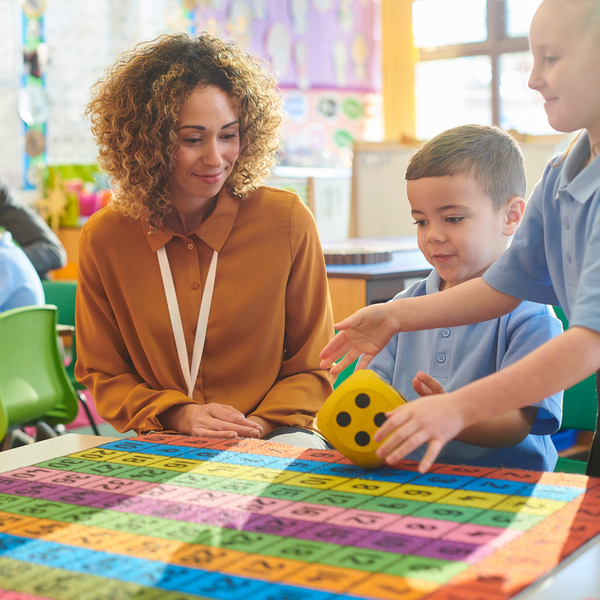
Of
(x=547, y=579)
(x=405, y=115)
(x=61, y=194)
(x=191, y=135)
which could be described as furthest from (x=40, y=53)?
(x=547, y=579)

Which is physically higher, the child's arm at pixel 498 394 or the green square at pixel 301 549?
the child's arm at pixel 498 394

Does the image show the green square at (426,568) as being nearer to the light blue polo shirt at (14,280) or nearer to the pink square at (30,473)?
the pink square at (30,473)

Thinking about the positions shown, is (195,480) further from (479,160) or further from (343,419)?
(479,160)

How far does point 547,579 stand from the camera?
25.0 inches

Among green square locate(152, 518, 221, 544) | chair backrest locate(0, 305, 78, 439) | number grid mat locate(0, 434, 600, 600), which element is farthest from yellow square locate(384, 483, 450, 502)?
chair backrest locate(0, 305, 78, 439)

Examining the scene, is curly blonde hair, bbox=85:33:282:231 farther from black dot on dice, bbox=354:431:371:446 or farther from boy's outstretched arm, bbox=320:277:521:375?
black dot on dice, bbox=354:431:371:446

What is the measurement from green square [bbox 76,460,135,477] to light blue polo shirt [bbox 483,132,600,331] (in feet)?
1.93

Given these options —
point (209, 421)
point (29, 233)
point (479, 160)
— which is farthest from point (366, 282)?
point (29, 233)

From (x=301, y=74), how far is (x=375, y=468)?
7.48 m

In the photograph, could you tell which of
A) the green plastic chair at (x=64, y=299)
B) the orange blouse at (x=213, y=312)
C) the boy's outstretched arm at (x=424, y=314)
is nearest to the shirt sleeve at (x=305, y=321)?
the orange blouse at (x=213, y=312)

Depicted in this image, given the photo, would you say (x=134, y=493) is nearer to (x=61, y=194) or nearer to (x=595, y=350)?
(x=595, y=350)

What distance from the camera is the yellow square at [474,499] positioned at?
81 cm

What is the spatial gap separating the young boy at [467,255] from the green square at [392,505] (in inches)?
15.9

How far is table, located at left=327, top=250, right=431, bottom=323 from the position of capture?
2.24m
